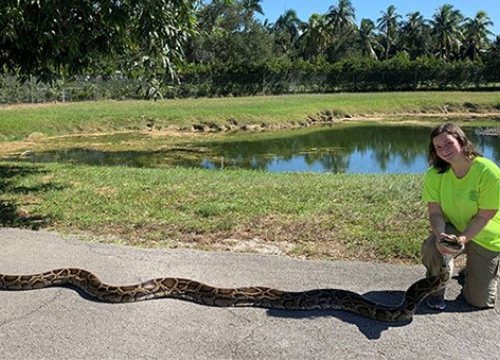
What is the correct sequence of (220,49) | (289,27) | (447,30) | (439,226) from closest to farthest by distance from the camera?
(439,226), (220,49), (447,30), (289,27)

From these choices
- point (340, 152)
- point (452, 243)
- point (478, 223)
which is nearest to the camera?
point (452, 243)

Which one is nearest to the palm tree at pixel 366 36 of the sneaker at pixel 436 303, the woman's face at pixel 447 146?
the woman's face at pixel 447 146

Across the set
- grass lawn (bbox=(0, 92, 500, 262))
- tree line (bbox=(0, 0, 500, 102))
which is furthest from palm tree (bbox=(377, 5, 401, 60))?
grass lawn (bbox=(0, 92, 500, 262))

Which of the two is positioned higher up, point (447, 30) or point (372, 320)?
point (447, 30)

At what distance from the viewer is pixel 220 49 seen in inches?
3034

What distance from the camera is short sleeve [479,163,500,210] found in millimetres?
5348

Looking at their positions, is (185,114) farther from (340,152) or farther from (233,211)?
(233,211)

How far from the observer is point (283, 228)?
8.82 metres

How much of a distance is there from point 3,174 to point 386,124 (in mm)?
30328

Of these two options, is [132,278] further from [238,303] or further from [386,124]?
[386,124]

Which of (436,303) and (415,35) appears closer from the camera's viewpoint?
(436,303)

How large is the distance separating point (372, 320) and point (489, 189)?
5.31ft

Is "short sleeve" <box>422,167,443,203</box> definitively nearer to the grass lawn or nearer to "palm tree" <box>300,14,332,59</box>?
the grass lawn

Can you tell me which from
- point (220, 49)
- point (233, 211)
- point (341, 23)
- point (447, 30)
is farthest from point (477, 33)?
point (233, 211)
